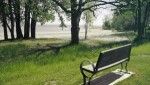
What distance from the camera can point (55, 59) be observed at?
1609 centimetres

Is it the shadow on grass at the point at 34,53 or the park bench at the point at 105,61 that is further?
the shadow on grass at the point at 34,53

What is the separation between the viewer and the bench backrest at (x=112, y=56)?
386 inches

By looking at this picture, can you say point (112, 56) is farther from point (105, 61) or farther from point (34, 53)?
point (34, 53)

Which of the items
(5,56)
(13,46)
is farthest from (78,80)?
(13,46)

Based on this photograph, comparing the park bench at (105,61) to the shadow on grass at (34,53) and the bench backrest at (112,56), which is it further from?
the shadow on grass at (34,53)

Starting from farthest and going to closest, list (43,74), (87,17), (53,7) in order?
(87,17) → (53,7) → (43,74)

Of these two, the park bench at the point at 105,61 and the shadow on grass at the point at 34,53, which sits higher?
the park bench at the point at 105,61

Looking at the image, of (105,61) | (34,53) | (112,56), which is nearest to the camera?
(105,61)

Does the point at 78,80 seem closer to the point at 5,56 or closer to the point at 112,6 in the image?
the point at 5,56

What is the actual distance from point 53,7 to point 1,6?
4.24m

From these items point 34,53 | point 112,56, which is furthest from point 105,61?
point 34,53

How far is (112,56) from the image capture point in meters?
10.6

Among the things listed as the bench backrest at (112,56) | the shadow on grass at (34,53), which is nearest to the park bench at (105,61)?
the bench backrest at (112,56)

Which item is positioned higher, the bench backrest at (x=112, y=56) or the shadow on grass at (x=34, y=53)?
the bench backrest at (x=112, y=56)
